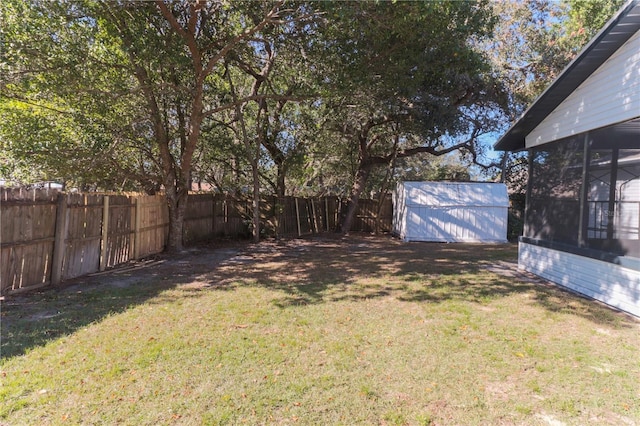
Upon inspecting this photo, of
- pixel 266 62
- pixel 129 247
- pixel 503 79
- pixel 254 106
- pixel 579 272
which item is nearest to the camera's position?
pixel 579 272

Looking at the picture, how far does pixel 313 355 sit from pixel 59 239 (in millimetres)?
4960

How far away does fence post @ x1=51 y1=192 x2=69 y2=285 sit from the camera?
6.12 m

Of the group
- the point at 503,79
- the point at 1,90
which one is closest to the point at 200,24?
the point at 1,90

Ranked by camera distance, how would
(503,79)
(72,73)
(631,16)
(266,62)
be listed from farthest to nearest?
1. (503,79)
2. (266,62)
3. (72,73)
4. (631,16)

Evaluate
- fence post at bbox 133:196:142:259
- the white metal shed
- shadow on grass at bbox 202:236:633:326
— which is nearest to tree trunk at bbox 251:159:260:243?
shadow on grass at bbox 202:236:633:326

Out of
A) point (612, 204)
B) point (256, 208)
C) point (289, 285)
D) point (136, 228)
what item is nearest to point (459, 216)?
point (612, 204)

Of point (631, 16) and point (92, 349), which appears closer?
point (92, 349)

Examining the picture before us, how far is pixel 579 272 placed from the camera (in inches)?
263

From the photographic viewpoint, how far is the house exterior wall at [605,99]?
5500 millimetres

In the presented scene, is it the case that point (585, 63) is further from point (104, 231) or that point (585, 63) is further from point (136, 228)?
point (136, 228)

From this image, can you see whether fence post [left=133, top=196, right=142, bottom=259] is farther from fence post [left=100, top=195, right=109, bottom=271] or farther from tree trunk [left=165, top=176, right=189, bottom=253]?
tree trunk [left=165, top=176, right=189, bottom=253]

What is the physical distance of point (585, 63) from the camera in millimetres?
6262

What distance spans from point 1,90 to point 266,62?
6.98m

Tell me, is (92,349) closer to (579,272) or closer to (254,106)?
(579,272)
